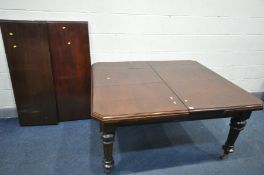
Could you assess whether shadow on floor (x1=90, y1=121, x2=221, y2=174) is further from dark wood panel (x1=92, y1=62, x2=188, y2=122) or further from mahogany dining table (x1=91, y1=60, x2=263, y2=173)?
dark wood panel (x1=92, y1=62, x2=188, y2=122)

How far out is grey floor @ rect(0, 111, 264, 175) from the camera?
1589mm

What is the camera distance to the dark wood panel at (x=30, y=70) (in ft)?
5.53

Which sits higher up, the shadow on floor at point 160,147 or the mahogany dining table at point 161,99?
the mahogany dining table at point 161,99

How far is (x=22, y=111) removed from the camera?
1.95 meters

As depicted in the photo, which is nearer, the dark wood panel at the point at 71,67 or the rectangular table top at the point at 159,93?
the rectangular table top at the point at 159,93

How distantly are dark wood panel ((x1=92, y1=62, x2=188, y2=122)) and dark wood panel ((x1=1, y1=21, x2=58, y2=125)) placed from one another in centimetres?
49

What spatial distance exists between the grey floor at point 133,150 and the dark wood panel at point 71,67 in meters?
0.17

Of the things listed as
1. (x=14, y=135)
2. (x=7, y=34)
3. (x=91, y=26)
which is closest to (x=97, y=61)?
(x=91, y=26)

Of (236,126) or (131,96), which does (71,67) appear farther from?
(236,126)

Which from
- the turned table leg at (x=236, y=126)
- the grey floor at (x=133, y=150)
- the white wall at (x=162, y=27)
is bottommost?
the grey floor at (x=133, y=150)

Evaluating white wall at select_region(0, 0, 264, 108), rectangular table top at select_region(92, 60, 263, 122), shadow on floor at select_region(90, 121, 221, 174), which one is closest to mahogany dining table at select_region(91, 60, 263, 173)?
rectangular table top at select_region(92, 60, 263, 122)

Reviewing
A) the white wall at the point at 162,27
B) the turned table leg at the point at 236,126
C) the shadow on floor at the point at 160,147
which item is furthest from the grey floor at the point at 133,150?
the white wall at the point at 162,27

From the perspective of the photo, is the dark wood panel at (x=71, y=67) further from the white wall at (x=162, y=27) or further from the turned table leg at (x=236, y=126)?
the turned table leg at (x=236, y=126)

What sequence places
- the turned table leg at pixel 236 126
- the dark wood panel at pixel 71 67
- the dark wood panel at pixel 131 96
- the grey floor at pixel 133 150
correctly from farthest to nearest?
1. the dark wood panel at pixel 71 67
2. the grey floor at pixel 133 150
3. the turned table leg at pixel 236 126
4. the dark wood panel at pixel 131 96
